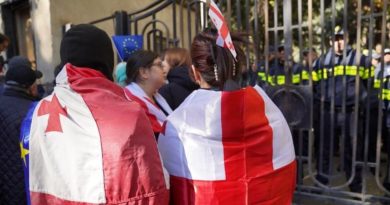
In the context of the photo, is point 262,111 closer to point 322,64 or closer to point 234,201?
point 234,201

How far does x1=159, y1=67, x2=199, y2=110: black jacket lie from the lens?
319 centimetres

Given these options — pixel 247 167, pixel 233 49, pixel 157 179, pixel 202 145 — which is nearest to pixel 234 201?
pixel 247 167

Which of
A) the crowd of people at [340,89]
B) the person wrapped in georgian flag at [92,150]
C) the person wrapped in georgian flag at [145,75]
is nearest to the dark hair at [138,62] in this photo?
the person wrapped in georgian flag at [145,75]

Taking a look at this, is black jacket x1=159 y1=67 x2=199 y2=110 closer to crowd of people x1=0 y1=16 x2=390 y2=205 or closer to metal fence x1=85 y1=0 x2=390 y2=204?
metal fence x1=85 y1=0 x2=390 y2=204

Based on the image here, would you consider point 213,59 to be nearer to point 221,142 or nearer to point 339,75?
point 221,142

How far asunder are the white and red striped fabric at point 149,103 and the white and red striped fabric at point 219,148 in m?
0.66

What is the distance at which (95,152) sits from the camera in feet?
4.57

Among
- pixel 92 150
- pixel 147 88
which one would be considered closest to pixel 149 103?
pixel 147 88

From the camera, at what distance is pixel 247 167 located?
5.43 feet

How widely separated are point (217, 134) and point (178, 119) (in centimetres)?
18

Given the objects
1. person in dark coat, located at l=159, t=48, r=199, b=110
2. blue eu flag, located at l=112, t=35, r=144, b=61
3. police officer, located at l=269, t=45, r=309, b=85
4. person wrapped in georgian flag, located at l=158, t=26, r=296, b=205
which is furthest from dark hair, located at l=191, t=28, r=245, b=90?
blue eu flag, located at l=112, t=35, r=144, b=61

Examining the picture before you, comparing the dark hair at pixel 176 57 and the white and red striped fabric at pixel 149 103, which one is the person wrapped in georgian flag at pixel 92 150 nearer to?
the white and red striped fabric at pixel 149 103

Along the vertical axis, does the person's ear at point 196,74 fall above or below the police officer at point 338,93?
above

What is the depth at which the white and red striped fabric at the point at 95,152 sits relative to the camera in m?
1.39
